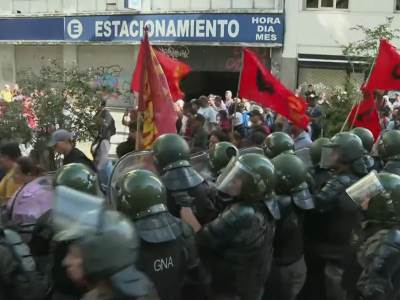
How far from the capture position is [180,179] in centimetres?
438

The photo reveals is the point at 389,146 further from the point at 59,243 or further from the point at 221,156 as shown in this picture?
the point at 59,243

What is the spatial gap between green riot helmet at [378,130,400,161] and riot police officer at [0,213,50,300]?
356cm

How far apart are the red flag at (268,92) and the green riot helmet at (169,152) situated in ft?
11.1

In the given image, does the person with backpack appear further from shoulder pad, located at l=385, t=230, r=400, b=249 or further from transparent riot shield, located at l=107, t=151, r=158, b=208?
shoulder pad, located at l=385, t=230, r=400, b=249

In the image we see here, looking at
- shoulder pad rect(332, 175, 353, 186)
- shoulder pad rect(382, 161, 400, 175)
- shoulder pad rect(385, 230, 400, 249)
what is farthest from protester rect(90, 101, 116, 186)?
shoulder pad rect(385, 230, 400, 249)

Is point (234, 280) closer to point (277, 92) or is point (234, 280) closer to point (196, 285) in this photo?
point (196, 285)

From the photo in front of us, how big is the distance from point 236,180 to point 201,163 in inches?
69.9

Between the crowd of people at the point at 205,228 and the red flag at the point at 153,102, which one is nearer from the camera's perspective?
the crowd of people at the point at 205,228

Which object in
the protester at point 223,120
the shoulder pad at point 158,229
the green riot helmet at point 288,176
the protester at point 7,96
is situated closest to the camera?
the shoulder pad at point 158,229

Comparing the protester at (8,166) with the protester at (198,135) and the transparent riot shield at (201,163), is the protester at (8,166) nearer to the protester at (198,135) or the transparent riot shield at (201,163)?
the transparent riot shield at (201,163)

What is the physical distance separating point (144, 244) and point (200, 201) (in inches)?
46.8

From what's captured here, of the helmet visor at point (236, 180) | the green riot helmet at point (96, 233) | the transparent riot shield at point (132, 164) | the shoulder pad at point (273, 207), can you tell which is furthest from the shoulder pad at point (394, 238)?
the transparent riot shield at point (132, 164)

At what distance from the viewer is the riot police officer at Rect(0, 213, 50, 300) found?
9.87 ft

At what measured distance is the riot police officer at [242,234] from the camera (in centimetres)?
365
